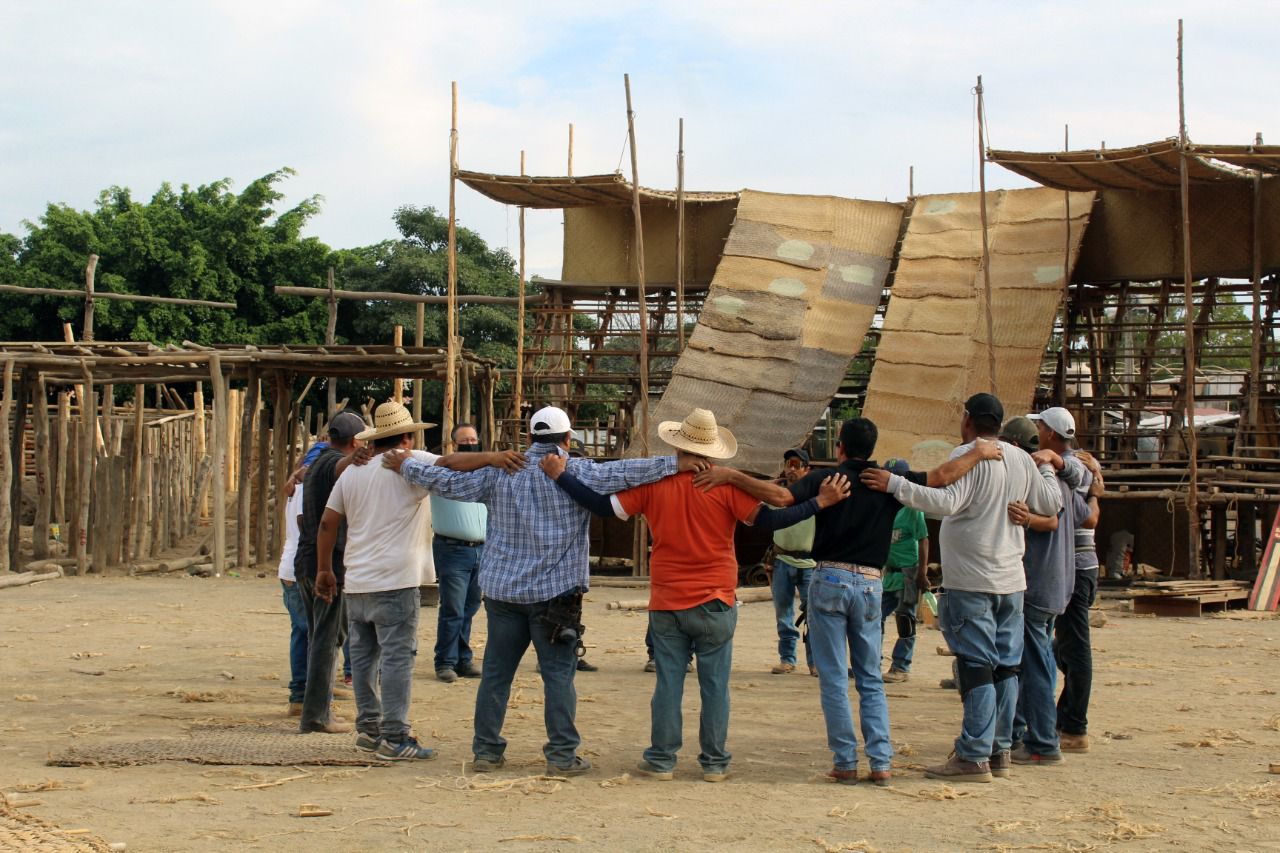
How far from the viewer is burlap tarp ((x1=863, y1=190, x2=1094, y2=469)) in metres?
18.7

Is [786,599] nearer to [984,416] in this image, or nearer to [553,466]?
[984,416]

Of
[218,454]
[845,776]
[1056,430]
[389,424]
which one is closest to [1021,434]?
[1056,430]

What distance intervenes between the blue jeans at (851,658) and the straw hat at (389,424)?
2319mm

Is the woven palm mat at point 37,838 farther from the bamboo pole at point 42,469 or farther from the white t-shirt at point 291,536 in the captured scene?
the bamboo pole at point 42,469

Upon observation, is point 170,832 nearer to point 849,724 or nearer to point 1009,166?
point 849,724

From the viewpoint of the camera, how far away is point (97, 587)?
1692 centimetres

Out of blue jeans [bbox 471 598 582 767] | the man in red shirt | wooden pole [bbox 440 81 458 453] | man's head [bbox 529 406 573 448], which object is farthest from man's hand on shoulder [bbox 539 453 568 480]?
wooden pole [bbox 440 81 458 453]

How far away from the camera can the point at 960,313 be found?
1939 cm

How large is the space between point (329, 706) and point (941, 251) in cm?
1438

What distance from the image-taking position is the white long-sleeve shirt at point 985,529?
6.84 m

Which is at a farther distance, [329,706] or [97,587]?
[97,587]

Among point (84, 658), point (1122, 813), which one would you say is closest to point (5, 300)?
point (84, 658)

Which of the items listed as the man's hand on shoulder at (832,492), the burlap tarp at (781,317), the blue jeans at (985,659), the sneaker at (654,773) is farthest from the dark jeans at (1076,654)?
the burlap tarp at (781,317)

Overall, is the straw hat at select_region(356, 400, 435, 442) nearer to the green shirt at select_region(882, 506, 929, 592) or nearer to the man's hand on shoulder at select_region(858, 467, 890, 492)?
the man's hand on shoulder at select_region(858, 467, 890, 492)
